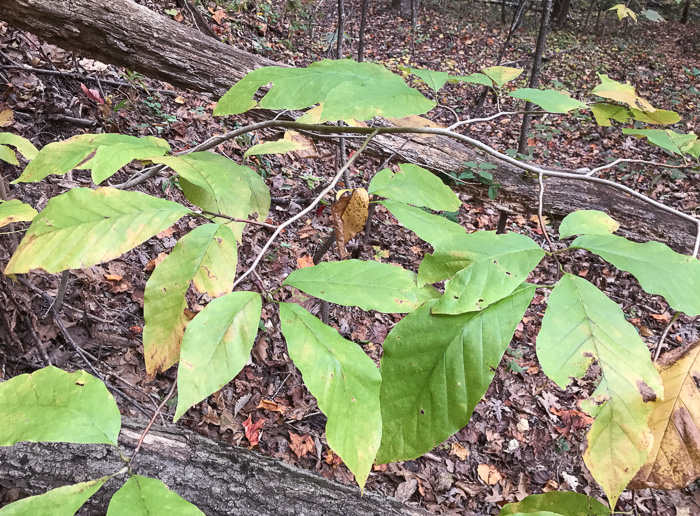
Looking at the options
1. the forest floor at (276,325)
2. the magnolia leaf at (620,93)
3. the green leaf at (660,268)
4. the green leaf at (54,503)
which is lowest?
the forest floor at (276,325)

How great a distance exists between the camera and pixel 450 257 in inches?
26.0

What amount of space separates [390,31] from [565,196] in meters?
10.3

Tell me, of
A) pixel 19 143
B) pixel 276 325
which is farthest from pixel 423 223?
pixel 276 325

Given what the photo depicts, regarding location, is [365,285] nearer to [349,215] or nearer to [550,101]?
[349,215]

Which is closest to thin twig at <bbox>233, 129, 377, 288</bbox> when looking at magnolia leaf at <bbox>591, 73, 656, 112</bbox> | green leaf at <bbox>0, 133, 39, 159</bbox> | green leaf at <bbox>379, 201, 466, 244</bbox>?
green leaf at <bbox>379, 201, 466, 244</bbox>

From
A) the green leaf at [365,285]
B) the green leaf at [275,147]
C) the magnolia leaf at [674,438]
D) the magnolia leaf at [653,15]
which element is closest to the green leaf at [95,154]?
the green leaf at [275,147]

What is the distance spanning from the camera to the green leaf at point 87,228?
1.97ft

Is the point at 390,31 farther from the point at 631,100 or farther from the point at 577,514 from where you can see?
the point at 577,514

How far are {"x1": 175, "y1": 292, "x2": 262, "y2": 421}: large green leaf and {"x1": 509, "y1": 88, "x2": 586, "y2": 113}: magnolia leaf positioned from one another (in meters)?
0.85

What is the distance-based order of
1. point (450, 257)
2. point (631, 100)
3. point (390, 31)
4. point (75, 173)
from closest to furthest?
point (450, 257), point (631, 100), point (75, 173), point (390, 31)

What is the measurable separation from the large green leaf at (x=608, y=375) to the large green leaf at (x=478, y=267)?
0.08 meters

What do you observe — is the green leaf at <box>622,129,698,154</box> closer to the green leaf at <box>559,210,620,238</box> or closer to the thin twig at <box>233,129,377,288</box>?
the green leaf at <box>559,210,620,238</box>

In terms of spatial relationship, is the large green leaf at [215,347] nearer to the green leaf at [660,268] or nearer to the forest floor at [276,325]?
the green leaf at [660,268]

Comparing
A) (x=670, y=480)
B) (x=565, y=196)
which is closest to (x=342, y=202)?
(x=670, y=480)
